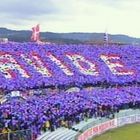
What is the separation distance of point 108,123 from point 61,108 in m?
5.46

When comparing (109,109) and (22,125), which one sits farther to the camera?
(109,109)

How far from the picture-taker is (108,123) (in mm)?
42906

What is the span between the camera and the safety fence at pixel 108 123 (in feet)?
122

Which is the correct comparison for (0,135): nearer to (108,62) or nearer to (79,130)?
(79,130)

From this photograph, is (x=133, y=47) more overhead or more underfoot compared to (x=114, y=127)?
more overhead

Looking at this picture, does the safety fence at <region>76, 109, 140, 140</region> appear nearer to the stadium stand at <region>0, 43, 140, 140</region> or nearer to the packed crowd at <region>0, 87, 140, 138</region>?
the stadium stand at <region>0, 43, 140, 140</region>

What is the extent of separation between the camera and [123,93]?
5300 centimetres

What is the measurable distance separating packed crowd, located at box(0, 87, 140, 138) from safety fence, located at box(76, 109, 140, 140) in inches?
47.2

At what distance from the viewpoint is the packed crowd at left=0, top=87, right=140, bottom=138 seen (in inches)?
1243

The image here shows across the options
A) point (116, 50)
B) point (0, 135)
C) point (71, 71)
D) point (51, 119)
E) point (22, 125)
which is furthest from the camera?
point (116, 50)

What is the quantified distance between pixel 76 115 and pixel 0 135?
1405 cm

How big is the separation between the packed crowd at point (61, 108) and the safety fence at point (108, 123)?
120 cm

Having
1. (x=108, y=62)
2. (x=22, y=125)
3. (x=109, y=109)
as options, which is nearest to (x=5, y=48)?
(x=108, y=62)

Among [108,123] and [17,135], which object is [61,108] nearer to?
[108,123]
